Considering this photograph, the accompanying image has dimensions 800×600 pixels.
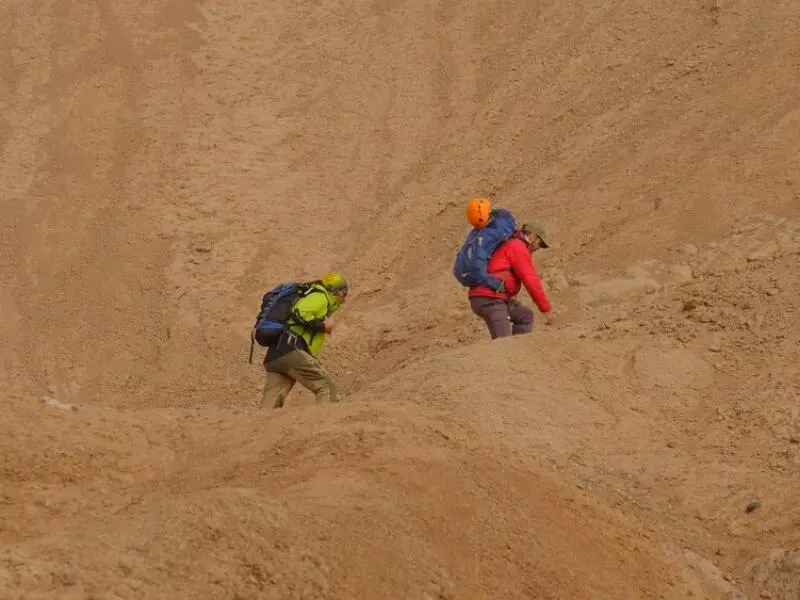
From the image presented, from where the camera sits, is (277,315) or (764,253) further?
(764,253)

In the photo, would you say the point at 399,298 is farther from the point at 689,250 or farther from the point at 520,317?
the point at 520,317

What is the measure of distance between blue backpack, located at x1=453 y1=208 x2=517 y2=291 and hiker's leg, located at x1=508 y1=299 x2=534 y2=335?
0.34 metres

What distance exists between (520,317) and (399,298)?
3402 mm

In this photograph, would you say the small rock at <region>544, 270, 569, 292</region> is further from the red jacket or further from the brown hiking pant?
the brown hiking pant

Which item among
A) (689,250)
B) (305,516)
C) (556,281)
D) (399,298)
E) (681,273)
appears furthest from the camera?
(399,298)

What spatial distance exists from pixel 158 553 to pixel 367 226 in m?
10.3

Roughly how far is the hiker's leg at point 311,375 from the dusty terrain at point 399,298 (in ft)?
2.78

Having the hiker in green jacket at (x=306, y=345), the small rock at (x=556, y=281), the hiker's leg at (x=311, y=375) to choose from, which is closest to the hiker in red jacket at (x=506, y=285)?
the hiker in green jacket at (x=306, y=345)

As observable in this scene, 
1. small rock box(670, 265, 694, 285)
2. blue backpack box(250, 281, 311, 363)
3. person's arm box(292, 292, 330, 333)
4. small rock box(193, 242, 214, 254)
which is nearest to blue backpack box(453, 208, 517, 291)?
person's arm box(292, 292, 330, 333)

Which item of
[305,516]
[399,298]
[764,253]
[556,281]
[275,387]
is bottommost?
[275,387]

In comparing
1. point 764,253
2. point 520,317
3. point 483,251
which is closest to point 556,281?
point 764,253

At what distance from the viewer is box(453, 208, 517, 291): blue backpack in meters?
10.1

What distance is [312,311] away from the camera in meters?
10.0

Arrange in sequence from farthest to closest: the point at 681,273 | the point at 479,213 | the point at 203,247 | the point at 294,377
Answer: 1. the point at 203,247
2. the point at 681,273
3. the point at 294,377
4. the point at 479,213
